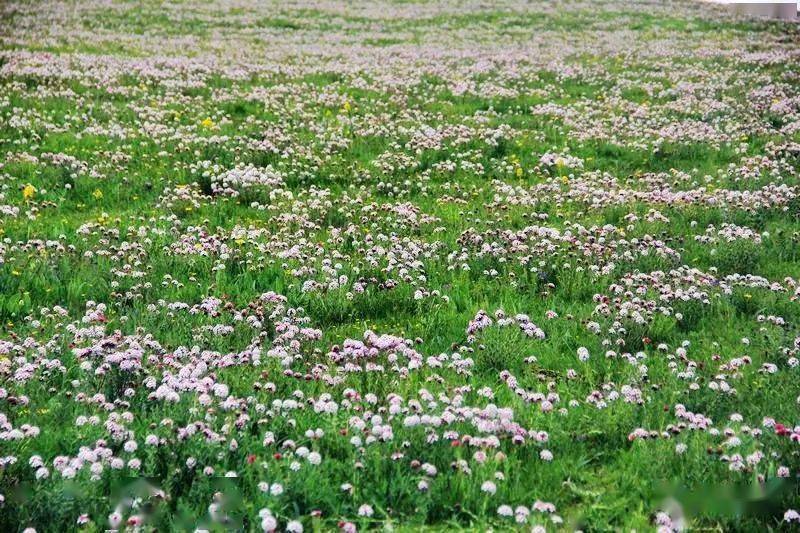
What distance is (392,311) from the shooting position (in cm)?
794

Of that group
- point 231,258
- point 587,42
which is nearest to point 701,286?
point 231,258

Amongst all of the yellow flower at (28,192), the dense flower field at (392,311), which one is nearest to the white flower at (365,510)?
the dense flower field at (392,311)

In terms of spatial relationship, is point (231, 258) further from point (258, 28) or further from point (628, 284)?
point (258, 28)

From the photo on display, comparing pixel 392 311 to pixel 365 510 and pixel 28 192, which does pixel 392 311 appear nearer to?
pixel 365 510

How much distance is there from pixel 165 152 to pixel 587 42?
25.4m

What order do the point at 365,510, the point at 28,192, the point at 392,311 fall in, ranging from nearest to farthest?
the point at 365,510
the point at 392,311
the point at 28,192

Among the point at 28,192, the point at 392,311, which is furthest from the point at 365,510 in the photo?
the point at 28,192

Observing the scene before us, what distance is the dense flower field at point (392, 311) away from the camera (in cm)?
475

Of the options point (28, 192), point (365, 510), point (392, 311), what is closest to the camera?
point (365, 510)

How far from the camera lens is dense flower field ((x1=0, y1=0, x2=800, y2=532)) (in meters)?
4.75

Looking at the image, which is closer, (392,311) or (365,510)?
(365,510)

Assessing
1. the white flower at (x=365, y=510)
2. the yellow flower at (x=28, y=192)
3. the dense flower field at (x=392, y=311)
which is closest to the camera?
the white flower at (x=365, y=510)

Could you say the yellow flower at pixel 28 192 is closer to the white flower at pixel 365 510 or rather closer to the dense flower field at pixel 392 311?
the dense flower field at pixel 392 311

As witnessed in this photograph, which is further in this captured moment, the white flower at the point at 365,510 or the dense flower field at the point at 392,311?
the dense flower field at the point at 392,311
